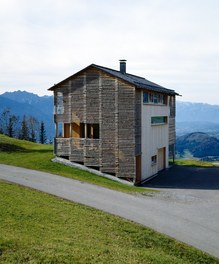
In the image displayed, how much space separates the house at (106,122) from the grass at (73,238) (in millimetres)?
14018

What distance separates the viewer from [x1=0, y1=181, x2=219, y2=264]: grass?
13617 millimetres

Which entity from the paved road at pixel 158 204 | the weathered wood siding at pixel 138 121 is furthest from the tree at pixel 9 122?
the weathered wood siding at pixel 138 121

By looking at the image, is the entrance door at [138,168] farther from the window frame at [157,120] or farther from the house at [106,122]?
the window frame at [157,120]

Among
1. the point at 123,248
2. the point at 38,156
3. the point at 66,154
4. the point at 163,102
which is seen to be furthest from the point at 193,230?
the point at 163,102

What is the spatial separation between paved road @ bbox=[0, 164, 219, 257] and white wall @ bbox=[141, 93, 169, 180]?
210 inches

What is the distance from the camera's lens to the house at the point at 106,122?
116ft

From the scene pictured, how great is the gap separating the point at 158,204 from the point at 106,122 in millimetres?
12105

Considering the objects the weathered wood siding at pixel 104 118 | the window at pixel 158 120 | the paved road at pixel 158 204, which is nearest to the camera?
the paved road at pixel 158 204

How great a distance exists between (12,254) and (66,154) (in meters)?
25.2

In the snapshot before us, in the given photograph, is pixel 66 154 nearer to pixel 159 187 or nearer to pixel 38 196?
pixel 159 187

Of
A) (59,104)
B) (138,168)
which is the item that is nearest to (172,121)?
(138,168)

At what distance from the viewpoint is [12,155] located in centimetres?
4069

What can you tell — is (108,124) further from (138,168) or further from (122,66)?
(122,66)

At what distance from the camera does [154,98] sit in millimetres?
41531
